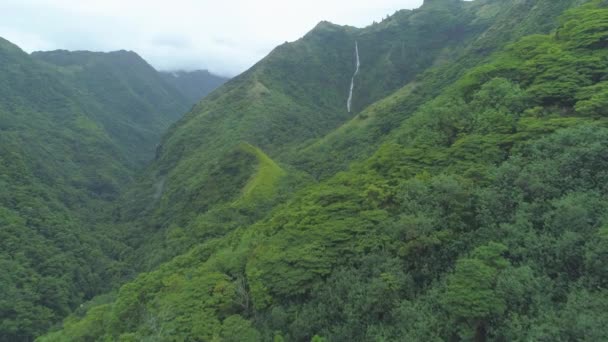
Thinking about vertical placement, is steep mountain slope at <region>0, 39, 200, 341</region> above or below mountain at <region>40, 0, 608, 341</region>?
below

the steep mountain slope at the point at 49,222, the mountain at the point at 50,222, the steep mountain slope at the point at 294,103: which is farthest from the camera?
the steep mountain slope at the point at 294,103

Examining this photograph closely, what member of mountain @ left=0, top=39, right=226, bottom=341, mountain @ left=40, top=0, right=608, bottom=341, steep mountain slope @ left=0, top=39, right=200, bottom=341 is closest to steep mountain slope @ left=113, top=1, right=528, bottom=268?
mountain @ left=0, top=39, right=226, bottom=341

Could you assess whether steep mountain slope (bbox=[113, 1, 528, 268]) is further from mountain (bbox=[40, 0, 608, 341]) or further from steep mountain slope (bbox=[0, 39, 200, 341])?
mountain (bbox=[40, 0, 608, 341])

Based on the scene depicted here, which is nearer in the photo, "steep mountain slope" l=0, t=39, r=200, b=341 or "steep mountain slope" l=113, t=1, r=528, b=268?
"steep mountain slope" l=0, t=39, r=200, b=341

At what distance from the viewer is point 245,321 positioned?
77.6 feet

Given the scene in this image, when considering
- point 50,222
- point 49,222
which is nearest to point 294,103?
point 50,222

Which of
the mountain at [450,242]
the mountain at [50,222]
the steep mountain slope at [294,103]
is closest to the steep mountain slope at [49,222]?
the mountain at [50,222]

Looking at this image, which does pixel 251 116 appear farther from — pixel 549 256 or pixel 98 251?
pixel 549 256

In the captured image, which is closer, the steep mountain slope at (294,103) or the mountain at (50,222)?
the mountain at (50,222)

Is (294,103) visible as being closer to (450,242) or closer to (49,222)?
(49,222)

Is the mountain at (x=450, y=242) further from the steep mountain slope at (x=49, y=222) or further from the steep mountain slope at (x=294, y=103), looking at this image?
the steep mountain slope at (x=294, y=103)

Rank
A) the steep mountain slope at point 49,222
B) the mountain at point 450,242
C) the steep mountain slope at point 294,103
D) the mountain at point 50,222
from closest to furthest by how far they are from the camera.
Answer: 1. the mountain at point 450,242
2. the steep mountain slope at point 49,222
3. the mountain at point 50,222
4. the steep mountain slope at point 294,103

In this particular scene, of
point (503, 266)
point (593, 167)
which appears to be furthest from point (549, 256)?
point (593, 167)

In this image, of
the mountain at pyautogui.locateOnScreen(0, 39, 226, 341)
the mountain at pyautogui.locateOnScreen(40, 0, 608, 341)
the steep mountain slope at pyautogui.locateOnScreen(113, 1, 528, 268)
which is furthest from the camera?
the steep mountain slope at pyautogui.locateOnScreen(113, 1, 528, 268)
